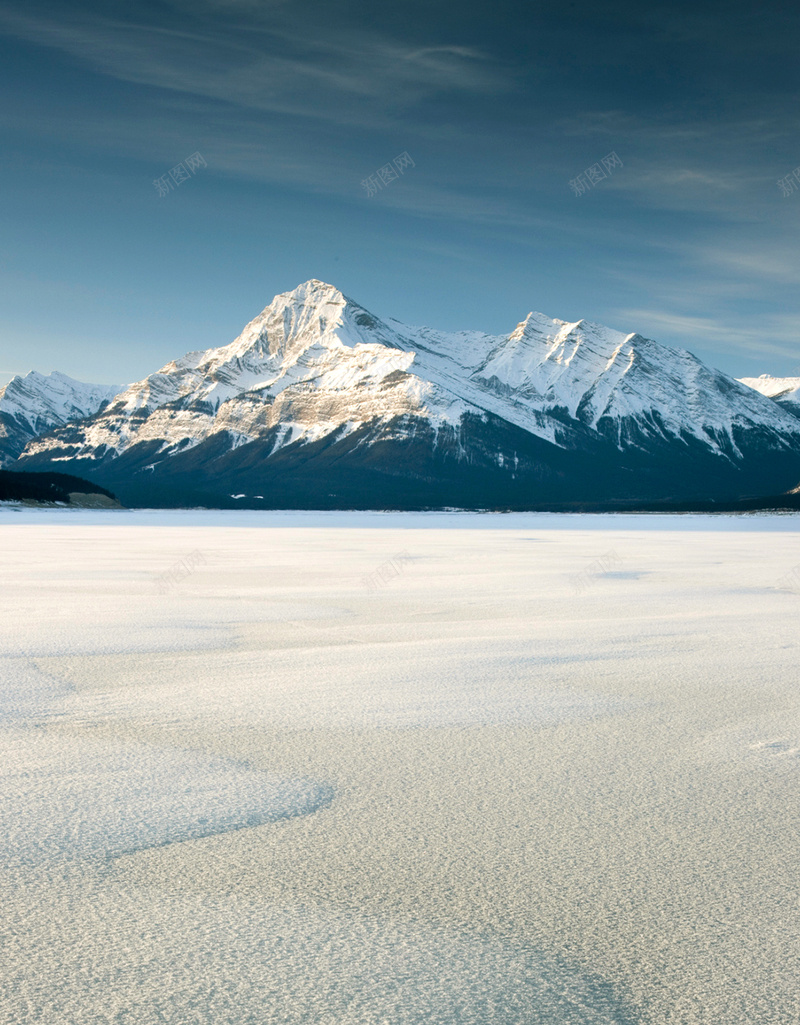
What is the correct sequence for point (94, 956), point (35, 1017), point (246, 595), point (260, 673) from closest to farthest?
point (35, 1017) < point (94, 956) < point (260, 673) < point (246, 595)

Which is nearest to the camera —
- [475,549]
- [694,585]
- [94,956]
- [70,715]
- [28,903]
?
[94,956]

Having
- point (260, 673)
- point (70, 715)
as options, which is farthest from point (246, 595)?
point (70, 715)

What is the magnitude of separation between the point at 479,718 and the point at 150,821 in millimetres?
3629

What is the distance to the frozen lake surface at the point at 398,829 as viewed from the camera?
3756 millimetres

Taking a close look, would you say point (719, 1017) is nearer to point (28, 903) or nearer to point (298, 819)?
point (298, 819)

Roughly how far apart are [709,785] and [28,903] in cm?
466

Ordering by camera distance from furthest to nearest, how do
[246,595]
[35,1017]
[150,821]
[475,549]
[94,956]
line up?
[475,549] → [246,595] → [150,821] → [94,956] → [35,1017]

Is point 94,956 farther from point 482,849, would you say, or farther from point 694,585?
point 694,585

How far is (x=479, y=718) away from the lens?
27.0 ft

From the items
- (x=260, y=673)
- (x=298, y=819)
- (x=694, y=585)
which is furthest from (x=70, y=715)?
(x=694, y=585)

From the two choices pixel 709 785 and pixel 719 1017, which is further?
pixel 709 785

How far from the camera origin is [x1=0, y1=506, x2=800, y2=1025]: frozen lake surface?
3.76 meters

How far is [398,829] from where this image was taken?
5414 millimetres

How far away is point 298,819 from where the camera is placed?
555 centimetres
